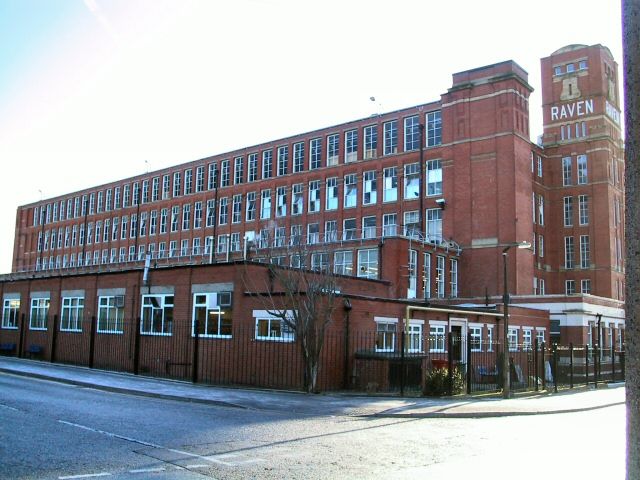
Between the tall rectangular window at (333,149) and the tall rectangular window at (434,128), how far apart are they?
10407 millimetres

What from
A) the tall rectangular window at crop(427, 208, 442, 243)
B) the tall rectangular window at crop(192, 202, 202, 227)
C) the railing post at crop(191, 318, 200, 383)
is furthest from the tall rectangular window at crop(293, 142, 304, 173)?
the railing post at crop(191, 318, 200, 383)

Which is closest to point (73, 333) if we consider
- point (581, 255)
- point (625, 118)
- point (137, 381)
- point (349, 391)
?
point (137, 381)

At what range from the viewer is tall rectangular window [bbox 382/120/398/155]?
2297 inches

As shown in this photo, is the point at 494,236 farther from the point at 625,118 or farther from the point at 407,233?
the point at 625,118

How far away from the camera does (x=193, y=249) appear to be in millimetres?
72312

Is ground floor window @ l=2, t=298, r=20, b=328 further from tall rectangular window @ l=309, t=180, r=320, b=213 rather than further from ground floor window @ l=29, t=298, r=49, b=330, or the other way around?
tall rectangular window @ l=309, t=180, r=320, b=213

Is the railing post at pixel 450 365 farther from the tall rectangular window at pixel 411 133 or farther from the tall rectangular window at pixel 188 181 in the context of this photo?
the tall rectangular window at pixel 188 181

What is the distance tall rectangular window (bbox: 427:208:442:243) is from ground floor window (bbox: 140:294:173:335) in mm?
31706

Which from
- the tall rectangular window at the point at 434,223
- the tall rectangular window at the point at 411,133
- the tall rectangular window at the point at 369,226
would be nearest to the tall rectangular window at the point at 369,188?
the tall rectangular window at the point at 369,226

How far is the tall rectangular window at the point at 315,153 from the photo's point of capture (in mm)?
64500

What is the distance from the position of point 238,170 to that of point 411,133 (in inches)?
936

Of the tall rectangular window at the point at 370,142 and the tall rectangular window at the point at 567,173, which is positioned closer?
the tall rectangular window at the point at 370,142

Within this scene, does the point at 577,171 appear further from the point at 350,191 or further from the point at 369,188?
the point at 350,191

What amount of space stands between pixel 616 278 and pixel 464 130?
23.1m
